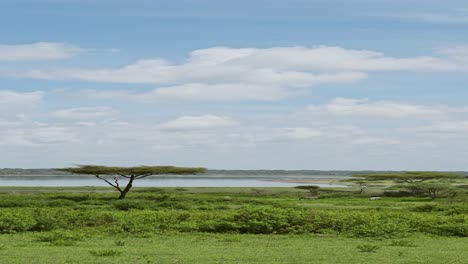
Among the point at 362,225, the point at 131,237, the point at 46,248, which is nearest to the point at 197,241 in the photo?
the point at 131,237

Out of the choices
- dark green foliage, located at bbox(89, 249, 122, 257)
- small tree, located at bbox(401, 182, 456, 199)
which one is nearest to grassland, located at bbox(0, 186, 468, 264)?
dark green foliage, located at bbox(89, 249, 122, 257)

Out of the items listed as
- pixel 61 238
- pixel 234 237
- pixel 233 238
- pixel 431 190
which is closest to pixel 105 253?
pixel 61 238

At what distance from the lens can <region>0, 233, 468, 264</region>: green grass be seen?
60.8ft

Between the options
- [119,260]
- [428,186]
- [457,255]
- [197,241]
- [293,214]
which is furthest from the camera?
[428,186]

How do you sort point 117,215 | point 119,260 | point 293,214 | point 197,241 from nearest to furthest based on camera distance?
point 119,260 → point 197,241 → point 293,214 → point 117,215

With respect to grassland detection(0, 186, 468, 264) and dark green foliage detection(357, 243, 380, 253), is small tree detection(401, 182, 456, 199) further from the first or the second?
dark green foliage detection(357, 243, 380, 253)

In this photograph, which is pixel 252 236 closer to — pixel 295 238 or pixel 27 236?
pixel 295 238

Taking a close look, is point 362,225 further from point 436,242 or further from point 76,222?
point 76,222

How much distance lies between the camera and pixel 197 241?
24.0 m

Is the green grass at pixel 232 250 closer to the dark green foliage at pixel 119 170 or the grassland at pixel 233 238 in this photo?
the grassland at pixel 233 238

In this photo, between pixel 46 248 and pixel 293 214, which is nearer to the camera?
pixel 46 248

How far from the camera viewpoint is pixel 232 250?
68.8 feet

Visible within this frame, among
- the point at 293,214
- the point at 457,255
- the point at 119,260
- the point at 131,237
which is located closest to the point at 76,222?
the point at 131,237

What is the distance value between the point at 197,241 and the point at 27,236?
21.8 feet
